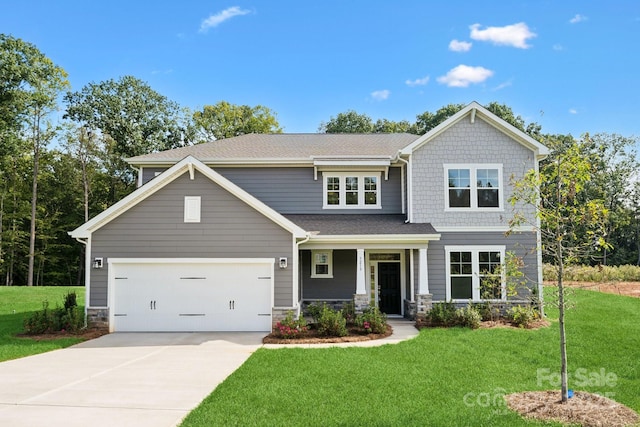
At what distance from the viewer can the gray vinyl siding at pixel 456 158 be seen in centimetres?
1525

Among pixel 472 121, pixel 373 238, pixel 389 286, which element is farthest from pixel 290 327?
pixel 472 121

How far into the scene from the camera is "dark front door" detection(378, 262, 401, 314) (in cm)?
1627

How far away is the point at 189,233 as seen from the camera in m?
13.3

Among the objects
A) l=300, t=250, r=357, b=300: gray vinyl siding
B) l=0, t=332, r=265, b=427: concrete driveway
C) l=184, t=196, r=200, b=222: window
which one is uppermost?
l=184, t=196, r=200, b=222: window

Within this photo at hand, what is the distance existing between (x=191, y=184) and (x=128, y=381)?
6.43 meters

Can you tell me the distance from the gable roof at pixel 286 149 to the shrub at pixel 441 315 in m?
5.57

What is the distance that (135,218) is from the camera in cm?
1327

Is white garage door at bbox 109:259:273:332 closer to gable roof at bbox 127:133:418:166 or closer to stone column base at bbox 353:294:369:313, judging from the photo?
stone column base at bbox 353:294:369:313

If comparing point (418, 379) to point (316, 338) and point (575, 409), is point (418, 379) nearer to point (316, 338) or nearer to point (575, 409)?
point (575, 409)

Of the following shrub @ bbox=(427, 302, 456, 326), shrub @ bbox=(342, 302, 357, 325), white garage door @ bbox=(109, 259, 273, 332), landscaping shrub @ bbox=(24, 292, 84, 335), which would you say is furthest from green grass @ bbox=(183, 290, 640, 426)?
landscaping shrub @ bbox=(24, 292, 84, 335)

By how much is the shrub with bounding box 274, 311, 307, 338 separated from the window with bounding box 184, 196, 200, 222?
152 inches

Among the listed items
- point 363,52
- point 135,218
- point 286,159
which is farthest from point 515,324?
point 363,52

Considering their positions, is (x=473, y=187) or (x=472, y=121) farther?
(x=472, y=121)

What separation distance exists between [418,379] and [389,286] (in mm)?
8454
